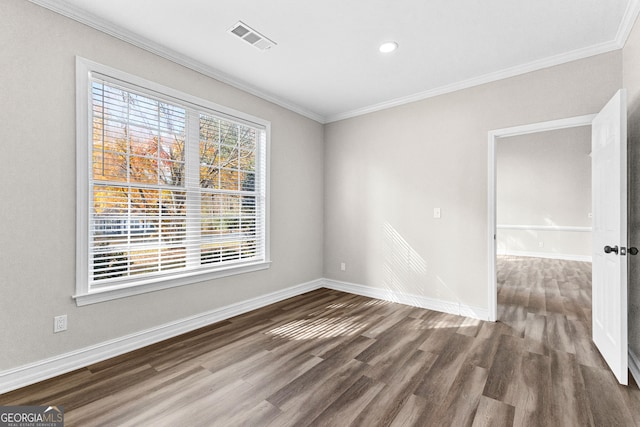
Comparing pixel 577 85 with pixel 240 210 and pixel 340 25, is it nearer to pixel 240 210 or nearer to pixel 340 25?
pixel 340 25

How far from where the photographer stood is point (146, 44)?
2.71m

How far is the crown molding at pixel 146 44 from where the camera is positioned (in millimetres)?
2240

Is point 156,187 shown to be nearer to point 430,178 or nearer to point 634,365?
point 430,178

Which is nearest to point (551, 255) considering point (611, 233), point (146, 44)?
point (611, 233)

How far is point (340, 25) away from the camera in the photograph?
2.49 meters

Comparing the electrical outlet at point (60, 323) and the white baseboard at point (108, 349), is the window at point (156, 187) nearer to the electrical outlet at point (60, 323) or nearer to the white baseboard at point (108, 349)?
the electrical outlet at point (60, 323)

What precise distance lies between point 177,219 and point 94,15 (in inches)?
71.2

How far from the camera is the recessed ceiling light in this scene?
108 inches

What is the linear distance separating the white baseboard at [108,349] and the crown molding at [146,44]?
2614mm

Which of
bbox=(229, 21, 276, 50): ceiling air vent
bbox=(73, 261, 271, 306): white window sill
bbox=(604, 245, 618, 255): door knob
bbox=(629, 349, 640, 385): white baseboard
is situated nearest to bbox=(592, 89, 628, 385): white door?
bbox=(604, 245, 618, 255): door knob

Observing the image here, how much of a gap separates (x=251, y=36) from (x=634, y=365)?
4.05m

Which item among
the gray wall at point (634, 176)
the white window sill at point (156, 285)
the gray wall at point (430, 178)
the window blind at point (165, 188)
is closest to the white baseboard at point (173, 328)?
the gray wall at point (430, 178)

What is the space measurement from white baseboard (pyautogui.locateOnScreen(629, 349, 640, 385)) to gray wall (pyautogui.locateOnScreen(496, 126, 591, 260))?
625cm

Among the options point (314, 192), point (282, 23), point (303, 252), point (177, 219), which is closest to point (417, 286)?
point (303, 252)
